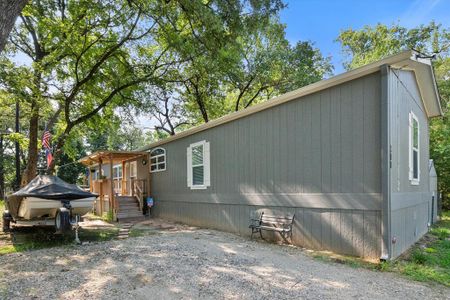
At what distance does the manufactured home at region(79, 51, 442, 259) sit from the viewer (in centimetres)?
532

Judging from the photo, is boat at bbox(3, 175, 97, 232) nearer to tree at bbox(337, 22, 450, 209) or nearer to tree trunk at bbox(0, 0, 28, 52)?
tree trunk at bbox(0, 0, 28, 52)

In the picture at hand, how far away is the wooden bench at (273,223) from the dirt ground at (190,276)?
44 cm

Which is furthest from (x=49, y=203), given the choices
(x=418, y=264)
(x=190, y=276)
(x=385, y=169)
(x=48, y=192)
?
(x=418, y=264)

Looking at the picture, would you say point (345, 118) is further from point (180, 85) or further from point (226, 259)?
point (180, 85)

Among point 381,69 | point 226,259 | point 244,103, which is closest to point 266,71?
point 244,103

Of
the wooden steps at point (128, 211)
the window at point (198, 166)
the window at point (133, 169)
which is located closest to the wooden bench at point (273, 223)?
the window at point (198, 166)

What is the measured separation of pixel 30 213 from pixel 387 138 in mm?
7495

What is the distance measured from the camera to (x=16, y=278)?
4449mm

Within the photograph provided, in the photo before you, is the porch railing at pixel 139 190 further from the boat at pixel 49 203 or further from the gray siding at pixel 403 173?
the gray siding at pixel 403 173

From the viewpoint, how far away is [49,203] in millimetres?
7289

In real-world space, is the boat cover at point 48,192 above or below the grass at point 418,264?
above

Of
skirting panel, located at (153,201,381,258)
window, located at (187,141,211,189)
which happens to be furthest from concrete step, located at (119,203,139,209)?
skirting panel, located at (153,201,381,258)

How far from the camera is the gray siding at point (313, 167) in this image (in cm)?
543

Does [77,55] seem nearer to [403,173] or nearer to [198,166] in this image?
[198,166]
